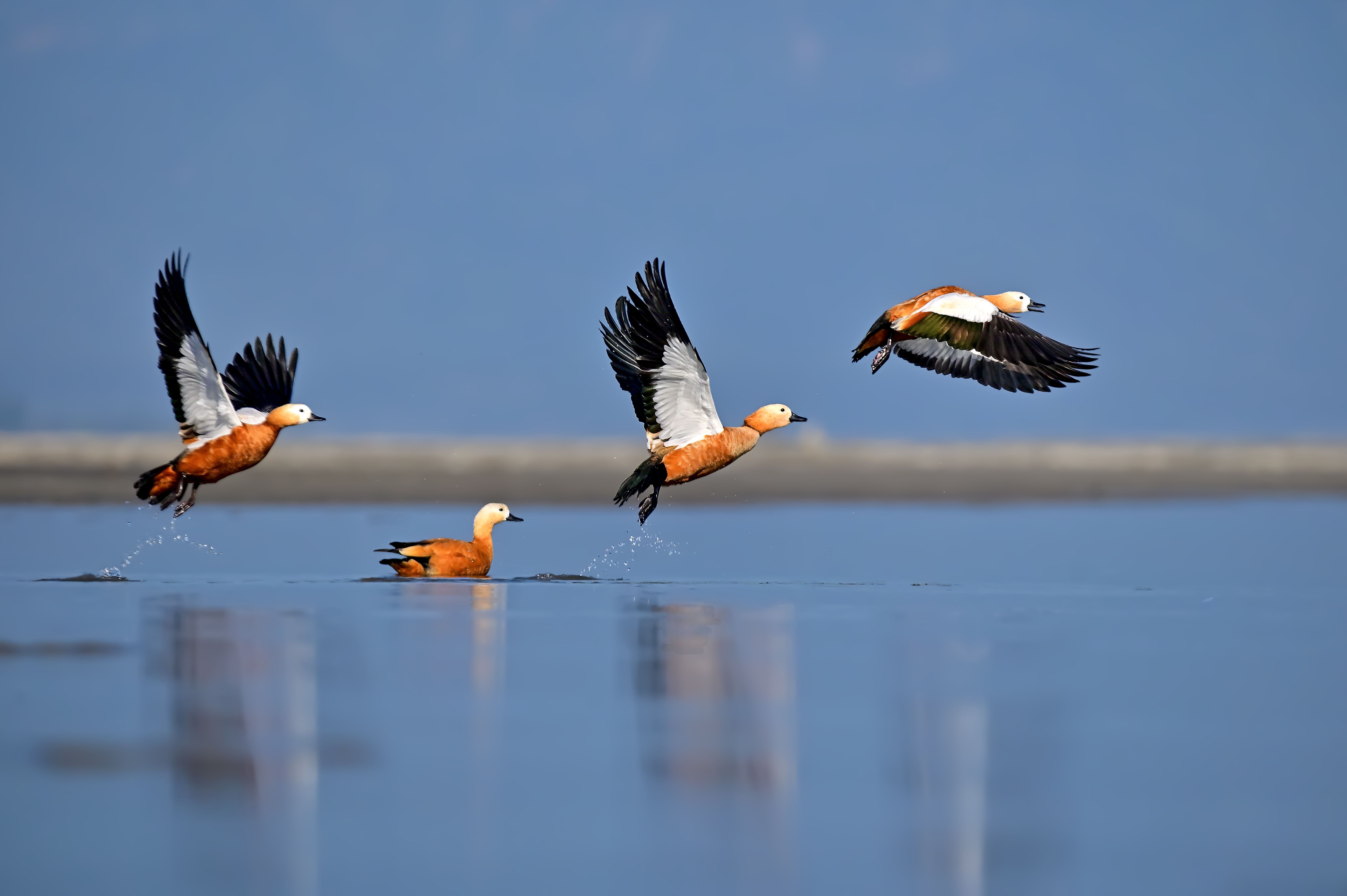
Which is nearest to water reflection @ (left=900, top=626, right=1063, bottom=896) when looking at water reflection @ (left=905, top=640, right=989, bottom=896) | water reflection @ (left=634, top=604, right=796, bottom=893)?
water reflection @ (left=905, top=640, right=989, bottom=896)

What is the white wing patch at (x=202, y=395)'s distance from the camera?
52.9ft

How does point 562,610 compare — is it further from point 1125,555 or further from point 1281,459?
point 1281,459

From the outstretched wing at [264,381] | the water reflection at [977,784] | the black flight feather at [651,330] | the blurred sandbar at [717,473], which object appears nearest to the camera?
the water reflection at [977,784]

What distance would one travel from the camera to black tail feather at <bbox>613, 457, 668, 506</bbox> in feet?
51.4

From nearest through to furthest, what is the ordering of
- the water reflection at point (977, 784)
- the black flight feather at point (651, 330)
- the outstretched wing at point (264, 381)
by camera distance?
the water reflection at point (977, 784) → the black flight feather at point (651, 330) → the outstretched wing at point (264, 381)

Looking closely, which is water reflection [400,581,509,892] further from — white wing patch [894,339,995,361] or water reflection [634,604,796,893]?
white wing patch [894,339,995,361]

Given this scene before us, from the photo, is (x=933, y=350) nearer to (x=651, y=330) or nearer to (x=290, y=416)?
(x=651, y=330)

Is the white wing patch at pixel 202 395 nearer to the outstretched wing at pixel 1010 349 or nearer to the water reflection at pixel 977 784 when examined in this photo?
the outstretched wing at pixel 1010 349

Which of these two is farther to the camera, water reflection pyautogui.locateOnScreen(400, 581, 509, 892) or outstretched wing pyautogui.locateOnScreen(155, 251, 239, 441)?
outstretched wing pyautogui.locateOnScreen(155, 251, 239, 441)

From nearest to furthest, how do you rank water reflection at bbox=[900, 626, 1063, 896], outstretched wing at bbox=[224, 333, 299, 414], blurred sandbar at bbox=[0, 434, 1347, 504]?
1. water reflection at bbox=[900, 626, 1063, 896]
2. outstretched wing at bbox=[224, 333, 299, 414]
3. blurred sandbar at bbox=[0, 434, 1347, 504]

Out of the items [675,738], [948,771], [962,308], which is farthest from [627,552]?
[948,771]

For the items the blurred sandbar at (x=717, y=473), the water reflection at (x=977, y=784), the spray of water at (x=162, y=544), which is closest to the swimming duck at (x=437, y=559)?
the spray of water at (x=162, y=544)

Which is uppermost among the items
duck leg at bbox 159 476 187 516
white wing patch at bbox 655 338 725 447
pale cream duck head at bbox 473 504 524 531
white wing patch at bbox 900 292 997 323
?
white wing patch at bbox 900 292 997 323

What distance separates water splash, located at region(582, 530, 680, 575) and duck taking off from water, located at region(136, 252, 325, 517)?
334cm
